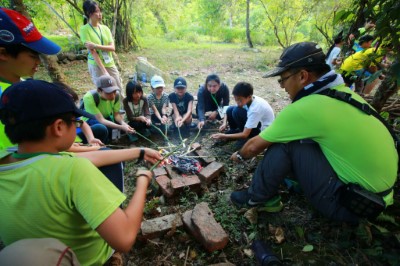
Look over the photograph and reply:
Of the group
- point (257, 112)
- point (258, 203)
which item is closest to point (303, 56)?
point (257, 112)

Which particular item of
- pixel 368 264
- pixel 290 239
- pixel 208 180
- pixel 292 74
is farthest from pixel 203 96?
pixel 368 264

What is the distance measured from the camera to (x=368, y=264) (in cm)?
177

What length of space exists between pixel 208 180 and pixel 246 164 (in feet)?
2.26

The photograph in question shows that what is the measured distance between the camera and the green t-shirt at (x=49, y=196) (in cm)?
106

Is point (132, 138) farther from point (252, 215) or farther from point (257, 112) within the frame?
point (252, 215)

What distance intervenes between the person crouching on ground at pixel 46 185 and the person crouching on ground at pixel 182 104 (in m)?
3.14

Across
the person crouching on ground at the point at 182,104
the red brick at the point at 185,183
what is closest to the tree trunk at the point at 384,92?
the red brick at the point at 185,183

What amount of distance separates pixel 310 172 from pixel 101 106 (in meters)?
3.08

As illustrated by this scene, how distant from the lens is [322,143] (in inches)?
73.4

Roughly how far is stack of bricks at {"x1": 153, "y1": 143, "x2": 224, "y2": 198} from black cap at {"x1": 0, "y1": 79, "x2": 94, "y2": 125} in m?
1.74

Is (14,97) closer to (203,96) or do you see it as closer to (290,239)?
(290,239)

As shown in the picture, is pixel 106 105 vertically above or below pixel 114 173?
above

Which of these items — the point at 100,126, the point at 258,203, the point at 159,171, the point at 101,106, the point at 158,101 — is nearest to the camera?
the point at 258,203

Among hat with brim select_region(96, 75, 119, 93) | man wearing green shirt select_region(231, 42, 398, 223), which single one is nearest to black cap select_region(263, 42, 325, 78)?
man wearing green shirt select_region(231, 42, 398, 223)
